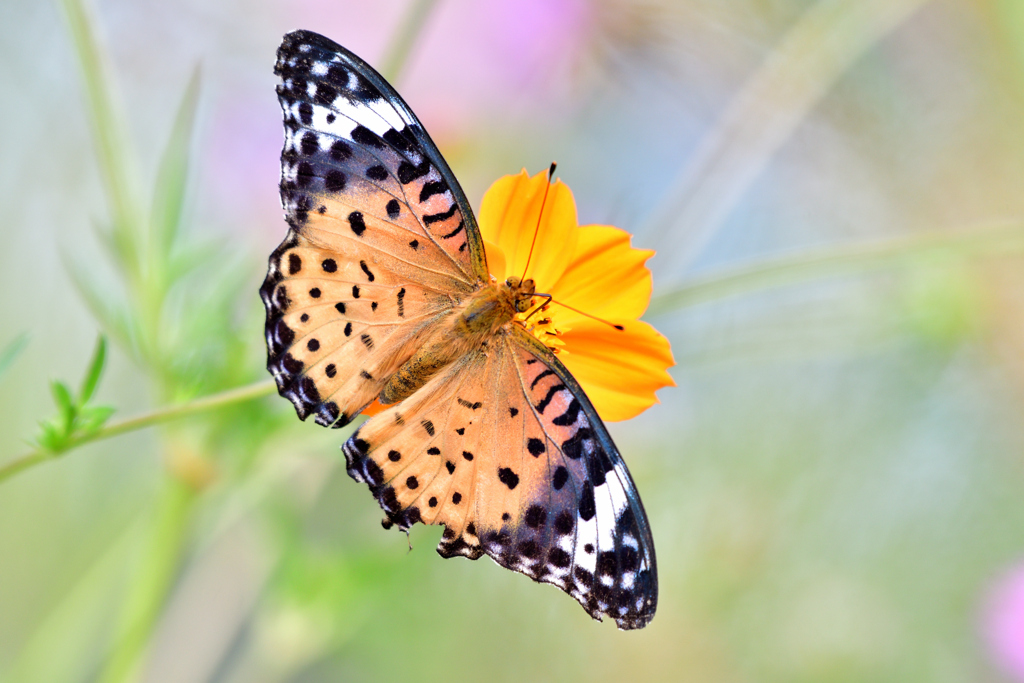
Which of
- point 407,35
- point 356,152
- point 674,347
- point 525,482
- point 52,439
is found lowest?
point 52,439

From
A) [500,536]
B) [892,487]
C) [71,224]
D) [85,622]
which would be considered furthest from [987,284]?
[71,224]

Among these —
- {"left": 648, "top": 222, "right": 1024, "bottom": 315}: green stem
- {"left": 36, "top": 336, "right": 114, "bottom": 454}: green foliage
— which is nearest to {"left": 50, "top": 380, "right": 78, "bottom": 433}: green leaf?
{"left": 36, "top": 336, "right": 114, "bottom": 454}: green foliage

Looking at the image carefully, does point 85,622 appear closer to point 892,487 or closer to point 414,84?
point 414,84

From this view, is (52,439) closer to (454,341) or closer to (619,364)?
(454,341)

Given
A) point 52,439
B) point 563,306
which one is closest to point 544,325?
point 563,306

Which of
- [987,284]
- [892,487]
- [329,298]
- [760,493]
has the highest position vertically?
[987,284]

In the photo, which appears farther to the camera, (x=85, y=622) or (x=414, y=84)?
Result: (x=414, y=84)

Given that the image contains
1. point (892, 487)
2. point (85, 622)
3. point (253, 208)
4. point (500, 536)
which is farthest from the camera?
point (892, 487)
